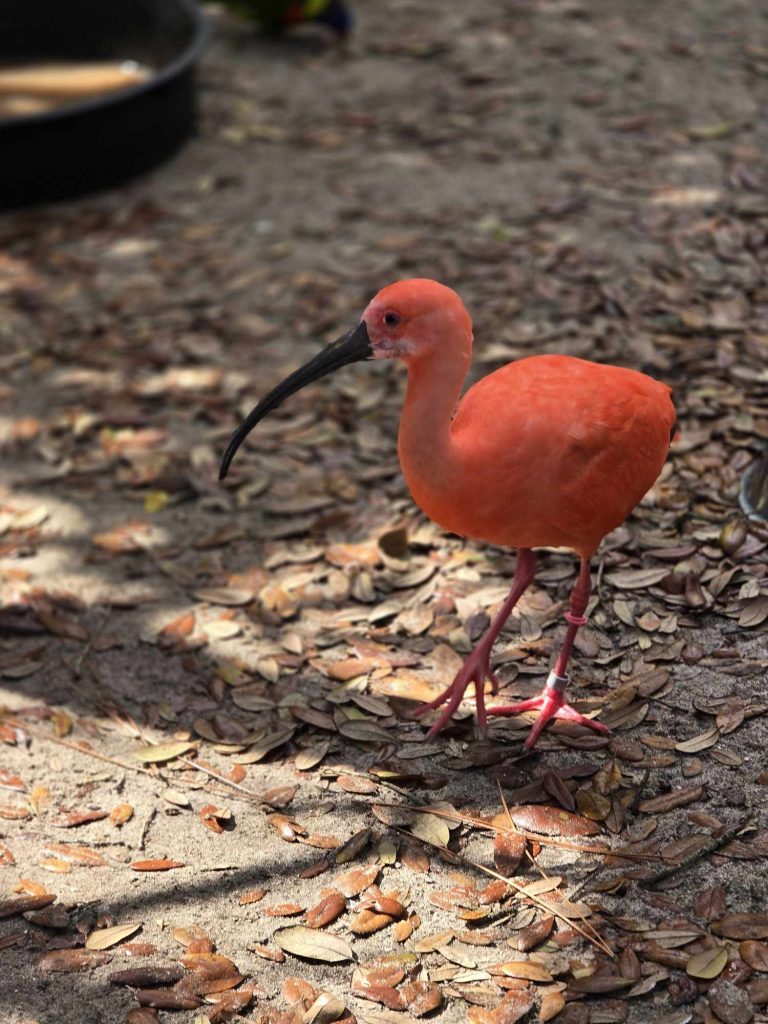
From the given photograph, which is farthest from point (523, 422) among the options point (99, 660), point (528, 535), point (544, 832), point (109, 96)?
point (109, 96)

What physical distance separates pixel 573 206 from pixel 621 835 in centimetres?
373

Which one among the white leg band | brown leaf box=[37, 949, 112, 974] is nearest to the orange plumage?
the white leg band

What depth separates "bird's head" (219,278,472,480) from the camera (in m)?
3.15

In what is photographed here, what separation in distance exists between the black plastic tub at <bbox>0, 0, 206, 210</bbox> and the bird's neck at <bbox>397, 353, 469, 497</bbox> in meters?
4.05

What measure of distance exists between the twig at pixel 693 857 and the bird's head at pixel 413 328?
1.37 meters

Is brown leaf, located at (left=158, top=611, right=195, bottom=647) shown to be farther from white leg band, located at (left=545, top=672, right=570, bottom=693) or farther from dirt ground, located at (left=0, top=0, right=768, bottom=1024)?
white leg band, located at (left=545, top=672, right=570, bottom=693)

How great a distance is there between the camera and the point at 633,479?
3416mm

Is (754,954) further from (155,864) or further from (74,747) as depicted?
(74,747)

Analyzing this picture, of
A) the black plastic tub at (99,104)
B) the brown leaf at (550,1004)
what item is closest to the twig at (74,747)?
the brown leaf at (550,1004)

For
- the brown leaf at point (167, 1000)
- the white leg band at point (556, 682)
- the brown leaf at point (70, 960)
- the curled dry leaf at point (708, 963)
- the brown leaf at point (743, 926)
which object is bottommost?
the brown leaf at point (70, 960)

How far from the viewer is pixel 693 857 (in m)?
3.17

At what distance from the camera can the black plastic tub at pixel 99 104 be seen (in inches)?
258

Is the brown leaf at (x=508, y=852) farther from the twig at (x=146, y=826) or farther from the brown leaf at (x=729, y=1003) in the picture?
the twig at (x=146, y=826)

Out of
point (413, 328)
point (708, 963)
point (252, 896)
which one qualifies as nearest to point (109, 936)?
point (252, 896)
